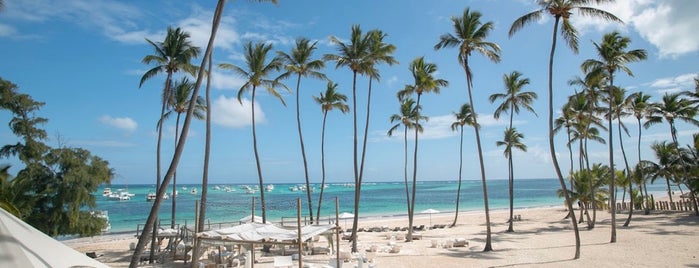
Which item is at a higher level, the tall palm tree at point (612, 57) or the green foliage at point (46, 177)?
the tall palm tree at point (612, 57)

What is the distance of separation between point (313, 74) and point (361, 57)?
4305 millimetres

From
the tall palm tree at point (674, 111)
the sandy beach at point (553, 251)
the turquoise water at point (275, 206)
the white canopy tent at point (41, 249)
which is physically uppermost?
the tall palm tree at point (674, 111)

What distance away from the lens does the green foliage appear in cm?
1662

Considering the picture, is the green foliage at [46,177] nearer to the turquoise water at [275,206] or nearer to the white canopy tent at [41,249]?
the turquoise water at [275,206]

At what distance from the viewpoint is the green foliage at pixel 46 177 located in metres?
16.6

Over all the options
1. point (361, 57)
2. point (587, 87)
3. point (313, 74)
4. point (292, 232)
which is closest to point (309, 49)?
point (313, 74)

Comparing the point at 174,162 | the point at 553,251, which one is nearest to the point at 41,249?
the point at 174,162

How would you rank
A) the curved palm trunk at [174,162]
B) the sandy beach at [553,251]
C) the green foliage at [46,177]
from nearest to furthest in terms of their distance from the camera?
the curved palm trunk at [174,162]
the sandy beach at [553,251]
the green foliage at [46,177]

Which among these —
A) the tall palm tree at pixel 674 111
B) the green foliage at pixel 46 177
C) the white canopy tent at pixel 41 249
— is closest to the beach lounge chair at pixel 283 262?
the white canopy tent at pixel 41 249

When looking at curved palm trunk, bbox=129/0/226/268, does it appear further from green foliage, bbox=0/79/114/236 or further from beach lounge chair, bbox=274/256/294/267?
green foliage, bbox=0/79/114/236

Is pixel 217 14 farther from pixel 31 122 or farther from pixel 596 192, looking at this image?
pixel 596 192

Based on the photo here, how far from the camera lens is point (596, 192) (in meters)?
30.1

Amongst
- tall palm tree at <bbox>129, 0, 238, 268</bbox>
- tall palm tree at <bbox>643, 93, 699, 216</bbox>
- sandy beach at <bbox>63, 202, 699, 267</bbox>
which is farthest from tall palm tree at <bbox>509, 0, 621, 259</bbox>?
tall palm tree at <bbox>643, 93, 699, 216</bbox>

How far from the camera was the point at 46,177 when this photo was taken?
680 inches
